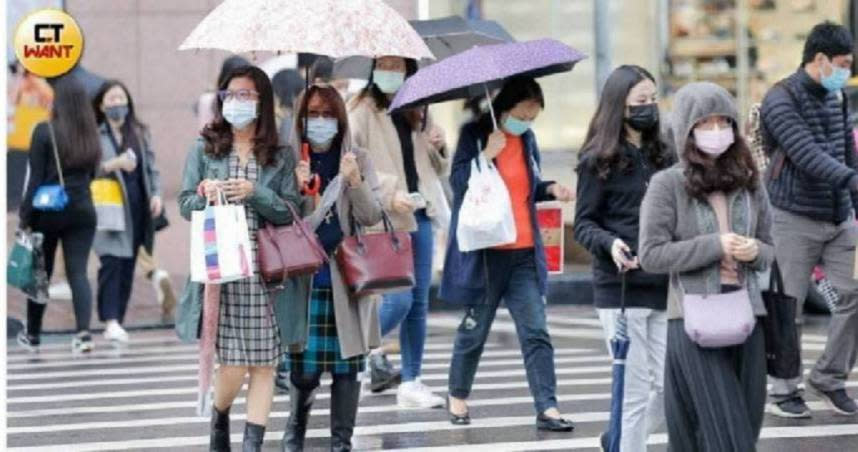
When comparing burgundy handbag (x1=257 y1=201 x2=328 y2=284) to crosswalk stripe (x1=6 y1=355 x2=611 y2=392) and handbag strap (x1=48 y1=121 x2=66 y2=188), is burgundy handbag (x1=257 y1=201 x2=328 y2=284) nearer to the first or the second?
crosswalk stripe (x1=6 y1=355 x2=611 y2=392)

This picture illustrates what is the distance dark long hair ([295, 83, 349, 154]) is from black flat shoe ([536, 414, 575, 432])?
6.02 feet

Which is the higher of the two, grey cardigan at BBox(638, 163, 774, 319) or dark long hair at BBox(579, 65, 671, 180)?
dark long hair at BBox(579, 65, 671, 180)

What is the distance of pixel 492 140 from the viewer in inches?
419

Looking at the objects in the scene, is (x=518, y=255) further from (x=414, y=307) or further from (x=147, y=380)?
(x=147, y=380)

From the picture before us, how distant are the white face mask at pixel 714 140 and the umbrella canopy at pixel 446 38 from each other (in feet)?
15.6

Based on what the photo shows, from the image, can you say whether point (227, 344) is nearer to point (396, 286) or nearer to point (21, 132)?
point (396, 286)

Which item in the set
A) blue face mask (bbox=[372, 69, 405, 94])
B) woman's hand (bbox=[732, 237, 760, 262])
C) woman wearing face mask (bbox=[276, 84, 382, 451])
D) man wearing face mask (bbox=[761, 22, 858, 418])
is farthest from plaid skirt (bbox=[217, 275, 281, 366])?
man wearing face mask (bbox=[761, 22, 858, 418])

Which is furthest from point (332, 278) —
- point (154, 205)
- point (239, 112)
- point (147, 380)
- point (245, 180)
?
point (154, 205)

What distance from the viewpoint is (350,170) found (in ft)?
31.3

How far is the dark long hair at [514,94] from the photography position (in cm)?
1060

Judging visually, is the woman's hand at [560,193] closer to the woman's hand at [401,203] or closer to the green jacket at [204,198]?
the woman's hand at [401,203]

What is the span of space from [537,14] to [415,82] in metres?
10.0

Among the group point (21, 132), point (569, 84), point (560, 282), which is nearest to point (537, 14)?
point (569, 84)

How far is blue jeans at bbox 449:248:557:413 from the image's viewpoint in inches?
420
